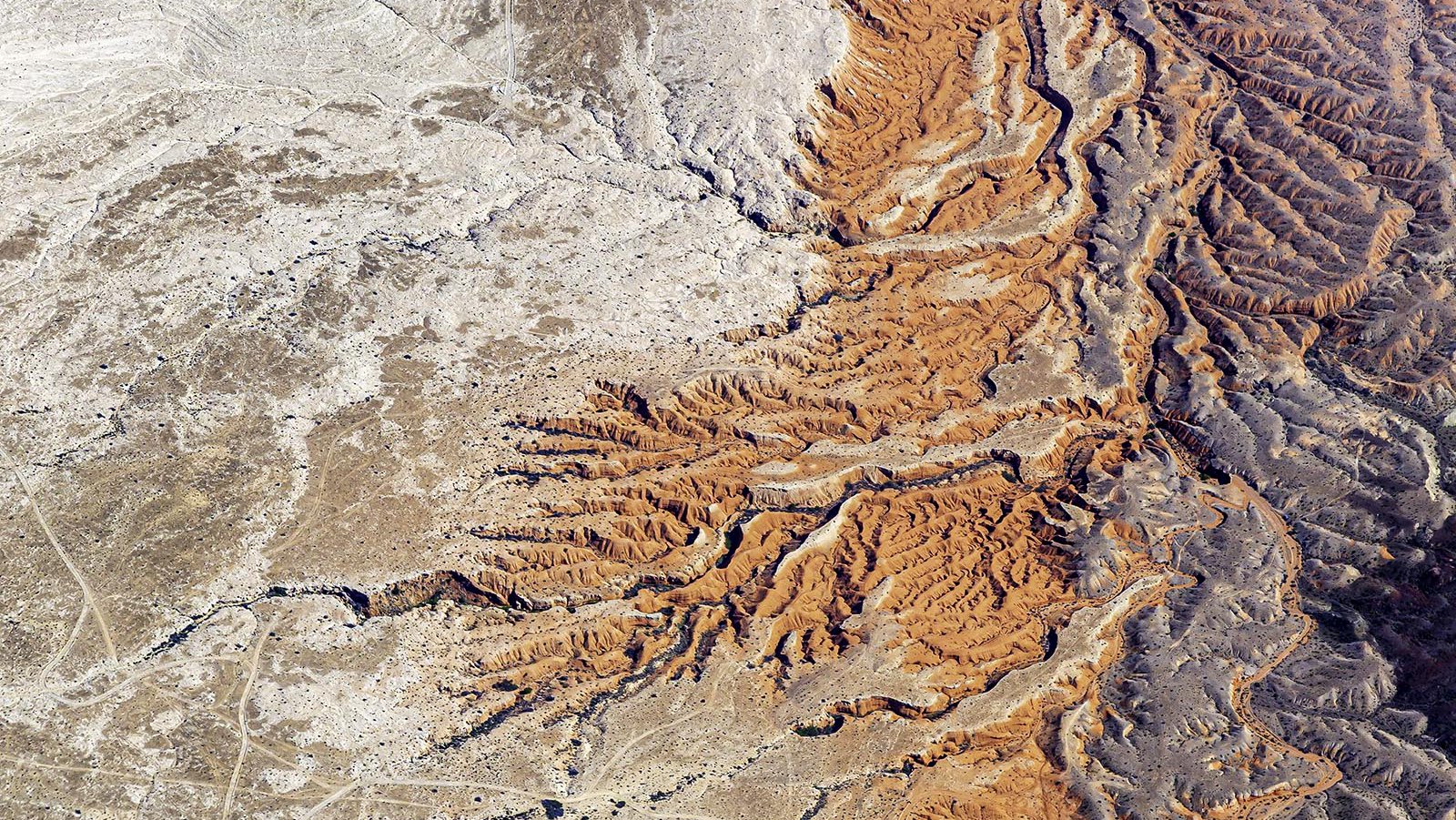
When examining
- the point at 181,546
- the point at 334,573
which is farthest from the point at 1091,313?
the point at 181,546

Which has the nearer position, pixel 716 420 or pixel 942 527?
pixel 942 527

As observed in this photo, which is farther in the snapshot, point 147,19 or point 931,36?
point 931,36

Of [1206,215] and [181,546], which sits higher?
[1206,215]

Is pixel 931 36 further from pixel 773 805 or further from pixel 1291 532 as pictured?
pixel 773 805

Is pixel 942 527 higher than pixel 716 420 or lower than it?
lower

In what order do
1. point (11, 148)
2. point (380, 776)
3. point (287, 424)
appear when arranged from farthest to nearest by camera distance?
point (11, 148)
point (287, 424)
point (380, 776)

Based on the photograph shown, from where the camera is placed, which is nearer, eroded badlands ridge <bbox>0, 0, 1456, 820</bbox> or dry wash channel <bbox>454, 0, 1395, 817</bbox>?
eroded badlands ridge <bbox>0, 0, 1456, 820</bbox>

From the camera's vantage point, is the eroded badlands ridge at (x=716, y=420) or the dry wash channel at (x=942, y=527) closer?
the eroded badlands ridge at (x=716, y=420)

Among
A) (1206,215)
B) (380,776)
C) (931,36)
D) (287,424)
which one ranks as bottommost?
(380,776)
